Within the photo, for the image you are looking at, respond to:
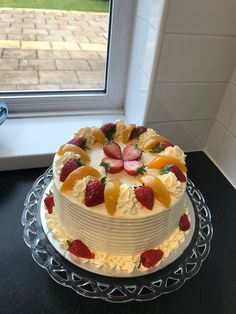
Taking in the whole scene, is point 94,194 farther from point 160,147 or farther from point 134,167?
point 160,147

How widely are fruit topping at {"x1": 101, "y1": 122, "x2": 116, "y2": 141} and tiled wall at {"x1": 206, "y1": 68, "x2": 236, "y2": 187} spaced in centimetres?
44

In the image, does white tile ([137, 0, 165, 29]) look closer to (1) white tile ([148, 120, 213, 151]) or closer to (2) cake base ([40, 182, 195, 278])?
(1) white tile ([148, 120, 213, 151])

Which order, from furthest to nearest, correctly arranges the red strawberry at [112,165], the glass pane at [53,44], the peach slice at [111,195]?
the glass pane at [53,44]
the red strawberry at [112,165]
the peach slice at [111,195]

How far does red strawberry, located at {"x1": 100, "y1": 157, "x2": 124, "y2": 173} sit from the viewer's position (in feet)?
2.33

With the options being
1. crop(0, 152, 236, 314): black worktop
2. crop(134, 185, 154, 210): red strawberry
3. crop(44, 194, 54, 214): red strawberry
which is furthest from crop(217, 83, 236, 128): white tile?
crop(44, 194, 54, 214): red strawberry

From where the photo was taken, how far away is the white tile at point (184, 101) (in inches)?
38.2

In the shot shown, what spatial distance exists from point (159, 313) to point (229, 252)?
275 mm

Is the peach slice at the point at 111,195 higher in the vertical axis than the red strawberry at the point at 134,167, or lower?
higher

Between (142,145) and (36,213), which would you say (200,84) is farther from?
(36,213)

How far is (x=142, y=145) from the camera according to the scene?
819 mm

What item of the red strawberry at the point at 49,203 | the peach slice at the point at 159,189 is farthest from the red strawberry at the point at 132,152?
the red strawberry at the point at 49,203

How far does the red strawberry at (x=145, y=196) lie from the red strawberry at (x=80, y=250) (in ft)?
0.57

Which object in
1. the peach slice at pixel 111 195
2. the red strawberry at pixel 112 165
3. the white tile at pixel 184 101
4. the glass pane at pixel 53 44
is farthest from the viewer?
the glass pane at pixel 53 44

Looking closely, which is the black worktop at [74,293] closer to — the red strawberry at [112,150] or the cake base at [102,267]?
the cake base at [102,267]
